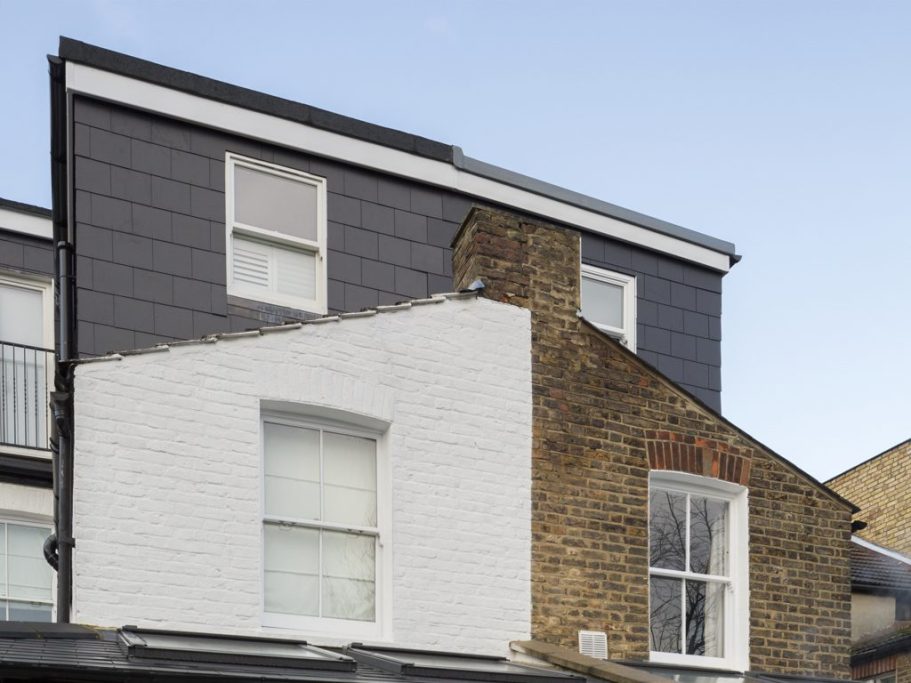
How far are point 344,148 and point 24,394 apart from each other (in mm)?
4803

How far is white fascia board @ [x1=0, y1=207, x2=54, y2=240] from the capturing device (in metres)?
16.7

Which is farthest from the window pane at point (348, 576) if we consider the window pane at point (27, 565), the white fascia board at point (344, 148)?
the window pane at point (27, 565)

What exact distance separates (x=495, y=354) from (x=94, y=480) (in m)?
3.55

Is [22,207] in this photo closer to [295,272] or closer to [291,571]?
[295,272]

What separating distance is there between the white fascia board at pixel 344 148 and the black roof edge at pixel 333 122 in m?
0.05

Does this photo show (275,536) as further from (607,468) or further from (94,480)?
(607,468)

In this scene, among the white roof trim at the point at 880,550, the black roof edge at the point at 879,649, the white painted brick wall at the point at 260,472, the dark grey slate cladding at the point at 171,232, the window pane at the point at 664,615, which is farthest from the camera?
the white roof trim at the point at 880,550

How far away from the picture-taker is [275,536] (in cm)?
1076

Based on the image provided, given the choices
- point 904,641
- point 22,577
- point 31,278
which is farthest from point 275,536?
point 904,641

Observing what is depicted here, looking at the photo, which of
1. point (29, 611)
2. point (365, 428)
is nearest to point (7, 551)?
point (29, 611)

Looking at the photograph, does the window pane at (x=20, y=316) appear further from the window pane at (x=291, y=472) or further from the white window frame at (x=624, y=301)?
the window pane at (x=291, y=472)

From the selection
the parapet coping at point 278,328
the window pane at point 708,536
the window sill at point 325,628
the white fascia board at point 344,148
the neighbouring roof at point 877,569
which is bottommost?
the window sill at point 325,628

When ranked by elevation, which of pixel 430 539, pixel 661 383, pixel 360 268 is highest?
pixel 360 268

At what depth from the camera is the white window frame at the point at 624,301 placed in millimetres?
16656
